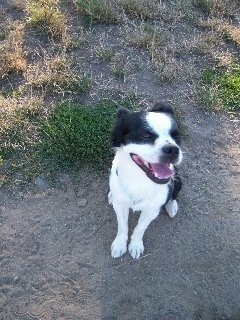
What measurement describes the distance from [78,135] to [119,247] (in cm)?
107

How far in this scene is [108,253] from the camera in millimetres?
3510

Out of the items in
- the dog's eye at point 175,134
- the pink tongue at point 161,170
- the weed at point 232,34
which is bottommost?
the weed at point 232,34

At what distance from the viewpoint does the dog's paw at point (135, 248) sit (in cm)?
348

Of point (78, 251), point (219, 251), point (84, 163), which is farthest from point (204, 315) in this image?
point (84, 163)

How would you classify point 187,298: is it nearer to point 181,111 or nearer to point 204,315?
point 204,315

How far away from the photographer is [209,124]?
4445 millimetres

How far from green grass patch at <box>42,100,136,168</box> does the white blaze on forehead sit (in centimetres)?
117

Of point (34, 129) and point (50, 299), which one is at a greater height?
point (34, 129)

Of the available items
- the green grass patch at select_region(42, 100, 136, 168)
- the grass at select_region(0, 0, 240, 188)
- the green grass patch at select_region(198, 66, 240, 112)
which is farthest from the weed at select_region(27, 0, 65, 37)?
the green grass patch at select_region(198, 66, 240, 112)

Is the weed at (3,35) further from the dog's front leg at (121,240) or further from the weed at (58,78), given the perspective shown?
the dog's front leg at (121,240)

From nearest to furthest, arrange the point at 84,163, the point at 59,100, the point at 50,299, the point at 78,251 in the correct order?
the point at 50,299 → the point at 78,251 → the point at 84,163 → the point at 59,100

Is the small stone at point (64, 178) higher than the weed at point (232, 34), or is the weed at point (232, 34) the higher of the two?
the weed at point (232, 34)

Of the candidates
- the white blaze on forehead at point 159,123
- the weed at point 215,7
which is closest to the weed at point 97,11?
the weed at point 215,7

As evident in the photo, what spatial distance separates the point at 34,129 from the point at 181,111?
1372mm
